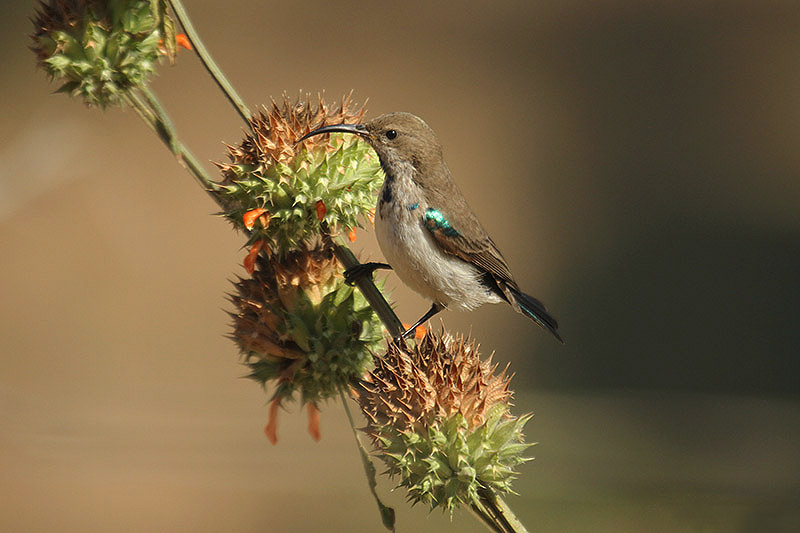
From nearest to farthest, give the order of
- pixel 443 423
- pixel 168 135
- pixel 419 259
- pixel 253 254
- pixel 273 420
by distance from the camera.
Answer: pixel 443 423
pixel 168 135
pixel 253 254
pixel 273 420
pixel 419 259

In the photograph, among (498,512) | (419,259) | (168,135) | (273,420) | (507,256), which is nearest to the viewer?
(498,512)

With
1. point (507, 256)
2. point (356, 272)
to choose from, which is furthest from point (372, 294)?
point (507, 256)

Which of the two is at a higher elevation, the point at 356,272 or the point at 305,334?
the point at 356,272

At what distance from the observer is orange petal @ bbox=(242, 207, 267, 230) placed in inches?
78.7

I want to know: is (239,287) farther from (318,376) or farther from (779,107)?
(779,107)

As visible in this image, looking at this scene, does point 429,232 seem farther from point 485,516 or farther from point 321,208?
point 485,516

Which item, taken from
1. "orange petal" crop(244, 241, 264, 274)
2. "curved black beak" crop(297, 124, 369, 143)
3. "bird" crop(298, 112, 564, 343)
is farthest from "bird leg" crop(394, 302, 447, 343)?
"curved black beak" crop(297, 124, 369, 143)

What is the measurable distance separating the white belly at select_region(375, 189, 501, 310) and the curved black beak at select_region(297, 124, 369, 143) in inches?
9.2

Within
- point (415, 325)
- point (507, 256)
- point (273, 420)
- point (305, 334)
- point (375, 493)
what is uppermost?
point (507, 256)

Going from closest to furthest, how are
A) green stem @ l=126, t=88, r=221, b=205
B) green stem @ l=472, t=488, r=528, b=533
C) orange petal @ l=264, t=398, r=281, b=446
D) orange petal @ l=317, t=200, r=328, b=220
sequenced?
green stem @ l=472, t=488, r=528, b=533 < green stem @ l=126, t=88, r=221, b=205 < orange petal @ l=317, t=200, r=328, b=220 < orange petal @ l=264, t=398, r=281, b=446

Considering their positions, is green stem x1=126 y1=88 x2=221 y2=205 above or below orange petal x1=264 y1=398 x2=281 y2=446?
above

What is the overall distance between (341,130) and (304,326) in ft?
1.57

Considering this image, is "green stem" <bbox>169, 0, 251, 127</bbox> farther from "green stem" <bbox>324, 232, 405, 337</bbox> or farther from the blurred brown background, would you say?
the blurred brown background

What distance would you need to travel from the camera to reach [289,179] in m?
2.03
